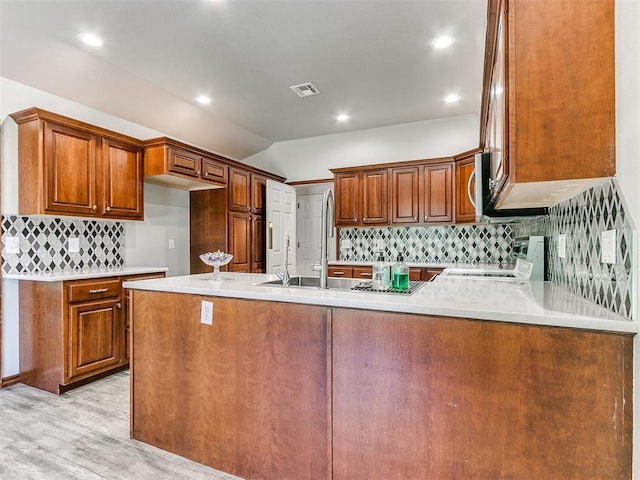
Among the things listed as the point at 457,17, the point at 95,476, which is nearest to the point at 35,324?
the point at 95,476

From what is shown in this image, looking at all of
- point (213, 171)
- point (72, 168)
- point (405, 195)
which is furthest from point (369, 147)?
point (72, 168)

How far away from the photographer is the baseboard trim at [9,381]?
297cm

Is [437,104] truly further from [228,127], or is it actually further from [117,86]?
[117,86]

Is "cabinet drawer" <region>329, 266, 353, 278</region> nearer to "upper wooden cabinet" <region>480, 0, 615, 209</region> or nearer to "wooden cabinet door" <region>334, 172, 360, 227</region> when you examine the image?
"wooden cabinet door" <region>334, 172, 360, 227</region>

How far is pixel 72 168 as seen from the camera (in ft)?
10.2

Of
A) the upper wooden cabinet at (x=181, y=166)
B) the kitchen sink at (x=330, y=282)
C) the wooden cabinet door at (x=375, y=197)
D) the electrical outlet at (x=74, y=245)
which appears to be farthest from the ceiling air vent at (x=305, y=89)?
the electrical outlet at (x=74, y=245)

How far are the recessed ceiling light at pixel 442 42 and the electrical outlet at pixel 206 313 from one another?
2.69 metres

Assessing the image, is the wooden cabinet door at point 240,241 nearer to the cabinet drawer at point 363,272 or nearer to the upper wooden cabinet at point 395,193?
the upper wooden cabinet at point 395,193

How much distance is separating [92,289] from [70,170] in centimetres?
104

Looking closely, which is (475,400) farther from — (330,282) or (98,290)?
(98,290)

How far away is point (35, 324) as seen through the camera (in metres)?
2.99

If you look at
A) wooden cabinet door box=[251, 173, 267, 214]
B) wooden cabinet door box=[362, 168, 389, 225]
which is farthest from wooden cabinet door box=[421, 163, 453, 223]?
wooden cabinet door box=[251, 173, 267, 214]

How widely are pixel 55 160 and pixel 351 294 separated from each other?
283 centimetres

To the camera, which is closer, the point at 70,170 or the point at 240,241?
the point at 70,170
